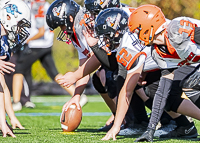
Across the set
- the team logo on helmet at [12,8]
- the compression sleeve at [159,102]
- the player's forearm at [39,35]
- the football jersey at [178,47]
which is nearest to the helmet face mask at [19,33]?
the team logo on helmet at [12,8]

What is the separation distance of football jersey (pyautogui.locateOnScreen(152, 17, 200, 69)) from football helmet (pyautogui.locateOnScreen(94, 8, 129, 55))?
14.8 inches

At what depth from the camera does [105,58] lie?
4566mm

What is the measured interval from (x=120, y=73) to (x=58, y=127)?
57.9 inches

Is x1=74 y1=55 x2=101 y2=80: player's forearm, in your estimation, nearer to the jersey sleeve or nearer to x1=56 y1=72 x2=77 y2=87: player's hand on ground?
x1=56 y1=72 x2=77 y2=87: player's hand on ground

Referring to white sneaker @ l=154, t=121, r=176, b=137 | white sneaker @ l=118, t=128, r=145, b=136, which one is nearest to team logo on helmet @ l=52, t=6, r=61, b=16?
white sneaker @ l=118, t=128, r=145, b=136

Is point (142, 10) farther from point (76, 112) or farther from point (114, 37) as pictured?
point (76, 112)

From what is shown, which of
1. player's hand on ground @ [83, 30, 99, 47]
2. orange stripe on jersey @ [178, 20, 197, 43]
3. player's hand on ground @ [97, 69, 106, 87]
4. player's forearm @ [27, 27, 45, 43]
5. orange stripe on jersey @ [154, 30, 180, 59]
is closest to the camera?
orange stripe on jersey @ [178, 20, 197, 43]

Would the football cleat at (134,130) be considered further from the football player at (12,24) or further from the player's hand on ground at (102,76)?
the football player at (12,24)

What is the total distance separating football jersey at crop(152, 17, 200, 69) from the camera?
3.90 metres

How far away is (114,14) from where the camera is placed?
13.9 feet

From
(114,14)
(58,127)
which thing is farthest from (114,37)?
(58,127)

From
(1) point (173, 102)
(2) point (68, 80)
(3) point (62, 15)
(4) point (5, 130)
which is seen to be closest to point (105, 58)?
(2) point (68, 80)

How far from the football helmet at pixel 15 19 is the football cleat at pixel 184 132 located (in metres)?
1.91

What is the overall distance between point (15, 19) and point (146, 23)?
57.7 inches
